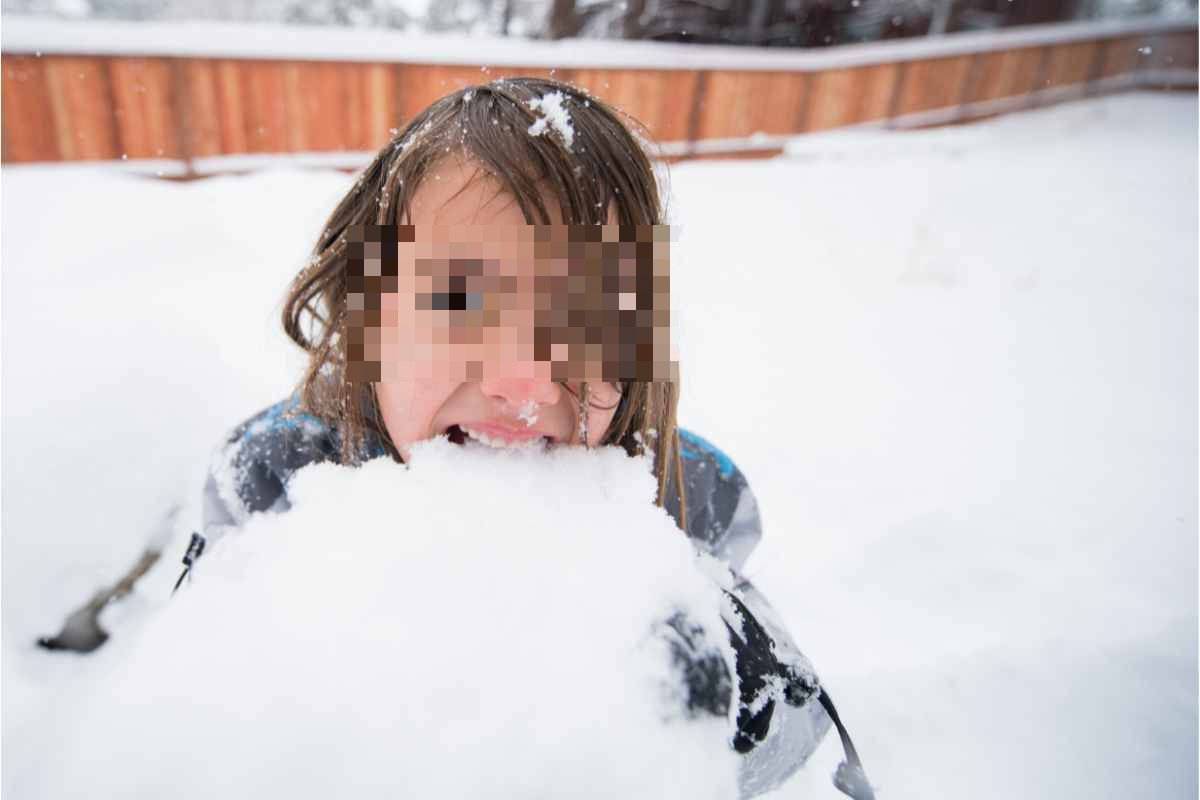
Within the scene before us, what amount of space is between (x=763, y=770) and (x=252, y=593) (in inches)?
27.7

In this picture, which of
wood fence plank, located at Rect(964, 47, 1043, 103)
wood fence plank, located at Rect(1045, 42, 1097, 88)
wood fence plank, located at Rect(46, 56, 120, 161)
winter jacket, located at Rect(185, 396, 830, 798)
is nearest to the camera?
winter jacket, located at Rect(185, 396, 830, 798)

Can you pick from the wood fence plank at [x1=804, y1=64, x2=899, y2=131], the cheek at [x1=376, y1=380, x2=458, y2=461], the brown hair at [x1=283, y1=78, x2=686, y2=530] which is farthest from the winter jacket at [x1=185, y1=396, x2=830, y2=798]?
the wood fence plank at [x1=804, y1=64, x2=899, y2=131]

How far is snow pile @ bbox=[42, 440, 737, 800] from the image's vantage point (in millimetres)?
606

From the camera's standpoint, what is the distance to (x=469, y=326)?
2.74 feet

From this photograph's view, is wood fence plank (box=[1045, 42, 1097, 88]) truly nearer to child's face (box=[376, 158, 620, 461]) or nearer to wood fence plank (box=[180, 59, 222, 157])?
wood fence plank (box=[180, 59, 222, 157])

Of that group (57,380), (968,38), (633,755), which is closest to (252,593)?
(633,755)

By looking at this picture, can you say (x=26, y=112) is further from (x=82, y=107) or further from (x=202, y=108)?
(x=202, y=108)

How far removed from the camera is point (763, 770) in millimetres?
924

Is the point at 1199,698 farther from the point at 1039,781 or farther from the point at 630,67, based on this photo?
the point at 630,67

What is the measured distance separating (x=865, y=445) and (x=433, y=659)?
212 centimetres

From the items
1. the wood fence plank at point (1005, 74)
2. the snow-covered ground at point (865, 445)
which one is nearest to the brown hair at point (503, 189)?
the snow-covered ground at point (865, 445)

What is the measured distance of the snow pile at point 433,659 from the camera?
606mm

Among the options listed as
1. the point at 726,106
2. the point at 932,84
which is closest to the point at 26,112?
the point at 726,106

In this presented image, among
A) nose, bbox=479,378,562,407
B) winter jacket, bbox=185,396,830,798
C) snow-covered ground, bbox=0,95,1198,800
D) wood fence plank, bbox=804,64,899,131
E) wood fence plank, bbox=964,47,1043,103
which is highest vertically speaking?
wood fence plank, bbox=964,47,1043,103
